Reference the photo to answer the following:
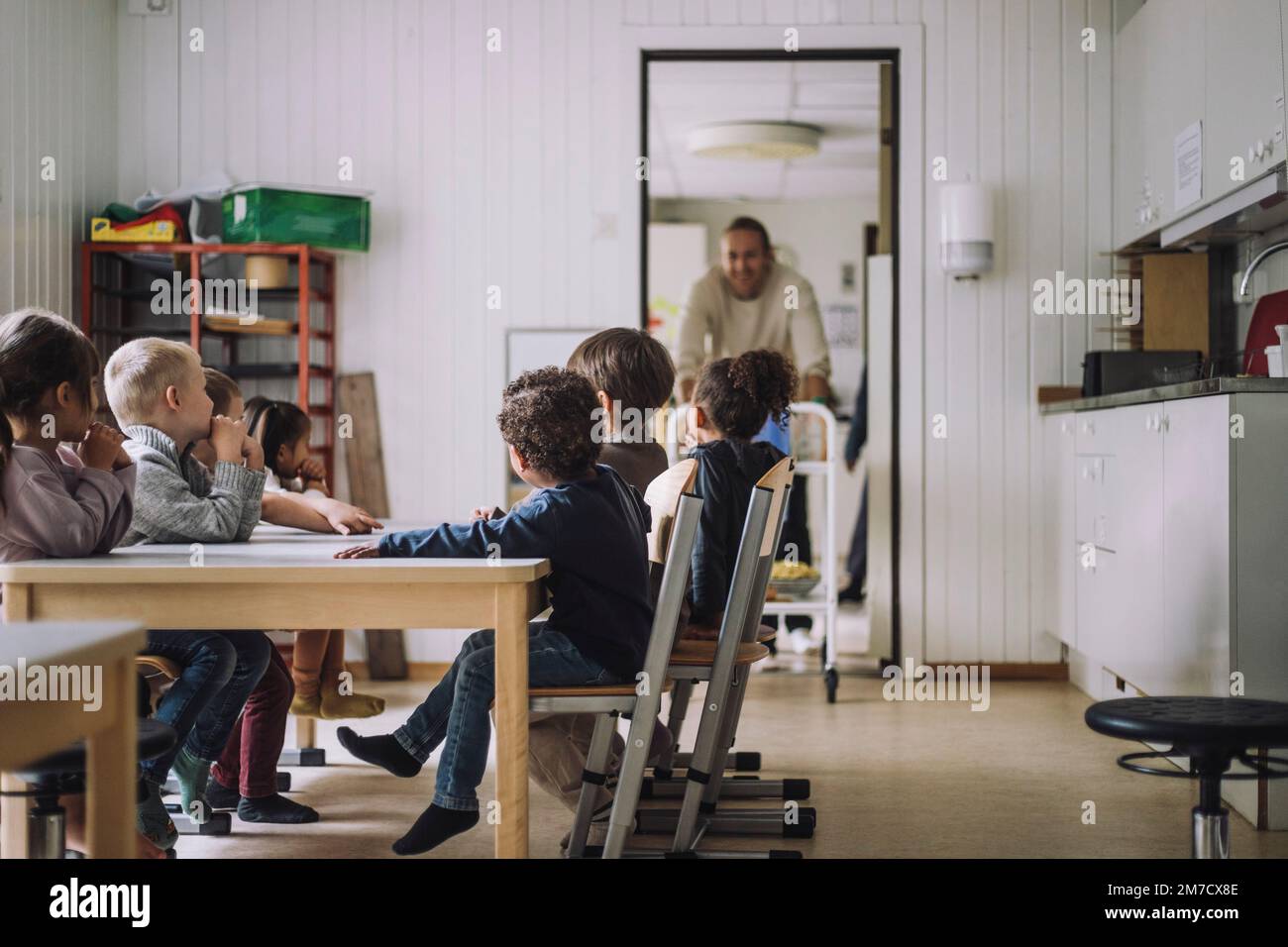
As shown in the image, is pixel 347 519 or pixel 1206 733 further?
pixel 347 519

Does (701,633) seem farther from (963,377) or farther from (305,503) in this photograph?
(963,377)

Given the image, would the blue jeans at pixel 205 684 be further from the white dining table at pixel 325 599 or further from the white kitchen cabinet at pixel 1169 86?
the white kitchen cabinet at pixel 1169 86

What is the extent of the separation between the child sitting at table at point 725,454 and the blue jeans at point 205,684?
846 millimetres

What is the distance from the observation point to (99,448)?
2066 millimetres

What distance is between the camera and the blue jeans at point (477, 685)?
203 centimetres

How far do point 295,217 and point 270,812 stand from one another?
2200mm

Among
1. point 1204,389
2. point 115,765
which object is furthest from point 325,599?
point 1204,389

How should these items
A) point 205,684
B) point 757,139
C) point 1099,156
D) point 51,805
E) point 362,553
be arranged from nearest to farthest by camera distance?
1. point 51,805
2. point 362,553
3. point 205,684
4. point 1099,156
5. point 757,139

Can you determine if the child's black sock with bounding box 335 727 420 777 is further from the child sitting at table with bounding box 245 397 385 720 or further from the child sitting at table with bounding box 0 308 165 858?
the child sitting at table with bounding box 245 397 385 720

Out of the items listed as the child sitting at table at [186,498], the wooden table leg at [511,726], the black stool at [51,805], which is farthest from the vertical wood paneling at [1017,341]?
the black stool at [51,805]

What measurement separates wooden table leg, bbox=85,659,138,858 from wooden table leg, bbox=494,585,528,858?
674 mm
